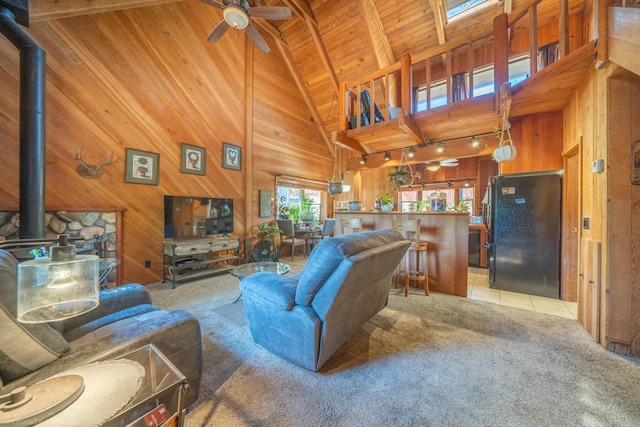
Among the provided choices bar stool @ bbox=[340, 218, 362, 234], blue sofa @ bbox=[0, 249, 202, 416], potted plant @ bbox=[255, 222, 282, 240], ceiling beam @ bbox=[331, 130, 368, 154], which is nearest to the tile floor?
bar stool @ bbox=[340, 218, 362, 234]

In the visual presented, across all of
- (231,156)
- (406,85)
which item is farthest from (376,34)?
(231,156)

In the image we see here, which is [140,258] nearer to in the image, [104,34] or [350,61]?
[104,34]

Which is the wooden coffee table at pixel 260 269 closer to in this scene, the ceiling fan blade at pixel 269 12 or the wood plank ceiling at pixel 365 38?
the wood plank ceiling at pixel 365 38

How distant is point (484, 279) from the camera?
13.0 feet

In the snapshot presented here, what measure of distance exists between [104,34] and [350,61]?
174 inches

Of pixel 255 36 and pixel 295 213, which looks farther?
pixel 295 213

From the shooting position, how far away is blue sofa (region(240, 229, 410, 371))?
4.77ft

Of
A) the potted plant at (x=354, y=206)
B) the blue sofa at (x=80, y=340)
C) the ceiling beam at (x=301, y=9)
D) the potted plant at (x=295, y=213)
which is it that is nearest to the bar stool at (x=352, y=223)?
the potted plant at (x=354, y=206)

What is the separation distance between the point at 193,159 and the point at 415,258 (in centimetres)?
405

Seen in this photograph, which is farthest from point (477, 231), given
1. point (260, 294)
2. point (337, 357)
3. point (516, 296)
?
point (260, 294)

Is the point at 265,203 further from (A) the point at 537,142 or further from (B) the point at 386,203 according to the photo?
(A) the point at 537,142

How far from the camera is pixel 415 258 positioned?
355 cm

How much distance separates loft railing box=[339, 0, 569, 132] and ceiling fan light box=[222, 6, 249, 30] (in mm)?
1814

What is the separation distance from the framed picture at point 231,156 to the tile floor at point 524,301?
4.57m
